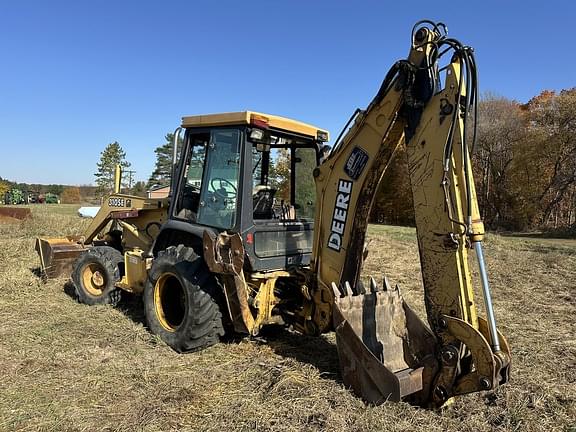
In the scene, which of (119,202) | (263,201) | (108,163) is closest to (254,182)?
(263,201)

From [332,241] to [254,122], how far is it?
1.39 meters

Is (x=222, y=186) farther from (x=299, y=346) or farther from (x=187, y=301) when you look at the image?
(x=299, y=346)

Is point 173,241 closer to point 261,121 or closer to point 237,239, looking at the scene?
point 237,239

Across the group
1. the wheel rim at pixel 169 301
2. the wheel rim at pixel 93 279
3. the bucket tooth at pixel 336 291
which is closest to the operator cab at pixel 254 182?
the wheel rim at pixel 169 301

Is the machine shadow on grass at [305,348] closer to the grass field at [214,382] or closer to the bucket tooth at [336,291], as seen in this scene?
the grass field at [214,382]

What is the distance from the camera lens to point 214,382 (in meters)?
4.09

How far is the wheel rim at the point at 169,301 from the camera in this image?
5.20 m

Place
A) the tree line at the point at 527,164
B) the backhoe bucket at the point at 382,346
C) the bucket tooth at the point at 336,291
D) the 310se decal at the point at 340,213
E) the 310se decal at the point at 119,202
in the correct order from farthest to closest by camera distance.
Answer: the tree line at the point at 527,164
the 310se decal at the point at 119,202
the 310se decal at the point at 340,213
the bucket tooth at the point at 336,291
the backhoe bucket at the point at 382,346

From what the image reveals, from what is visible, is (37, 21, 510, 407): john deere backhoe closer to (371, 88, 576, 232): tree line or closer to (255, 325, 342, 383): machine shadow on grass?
(255, 325, 342, 383): machine shadow on grass

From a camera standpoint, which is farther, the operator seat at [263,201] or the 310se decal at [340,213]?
the operator seat at [263,201]

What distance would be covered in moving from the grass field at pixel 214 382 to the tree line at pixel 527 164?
84.7 feet

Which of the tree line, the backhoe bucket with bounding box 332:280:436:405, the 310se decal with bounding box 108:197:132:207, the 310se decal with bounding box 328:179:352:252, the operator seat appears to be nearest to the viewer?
the backhoe bucket with bounding box 332:280:436:405

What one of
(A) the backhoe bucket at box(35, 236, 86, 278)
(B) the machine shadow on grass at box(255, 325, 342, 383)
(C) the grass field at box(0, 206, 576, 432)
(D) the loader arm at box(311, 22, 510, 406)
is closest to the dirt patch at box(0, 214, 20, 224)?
(A) the backhoe bucket at box(35, 236, 86, 278)

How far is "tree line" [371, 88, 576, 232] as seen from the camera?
2928cm
